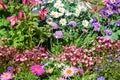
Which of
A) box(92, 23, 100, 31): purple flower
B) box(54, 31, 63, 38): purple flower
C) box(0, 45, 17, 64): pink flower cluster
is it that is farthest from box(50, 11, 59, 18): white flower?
box(0, 45, 17, 64): pink flower cluster

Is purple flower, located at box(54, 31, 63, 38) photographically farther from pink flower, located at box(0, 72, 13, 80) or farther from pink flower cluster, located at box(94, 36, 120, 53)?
pink flower, located at box(0, 72, 13, 80)

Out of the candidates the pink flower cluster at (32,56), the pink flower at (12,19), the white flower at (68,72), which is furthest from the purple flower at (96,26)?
the white flower at (68,72)

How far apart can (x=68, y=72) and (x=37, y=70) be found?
1.00 ft

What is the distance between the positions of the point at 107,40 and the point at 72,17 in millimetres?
632

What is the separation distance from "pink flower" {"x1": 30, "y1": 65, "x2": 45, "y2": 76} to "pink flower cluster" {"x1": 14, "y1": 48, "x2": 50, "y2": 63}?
0.21 m

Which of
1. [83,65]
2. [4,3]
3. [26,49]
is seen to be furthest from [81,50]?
[4,3]

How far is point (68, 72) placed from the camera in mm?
4445

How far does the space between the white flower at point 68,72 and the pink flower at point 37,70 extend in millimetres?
210

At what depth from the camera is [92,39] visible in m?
5.42

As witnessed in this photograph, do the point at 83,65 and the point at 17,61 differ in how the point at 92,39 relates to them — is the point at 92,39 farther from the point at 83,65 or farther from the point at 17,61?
the point at 17,61

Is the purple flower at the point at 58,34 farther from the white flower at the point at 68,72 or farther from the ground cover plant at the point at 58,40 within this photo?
the white flower at the point at 68,72

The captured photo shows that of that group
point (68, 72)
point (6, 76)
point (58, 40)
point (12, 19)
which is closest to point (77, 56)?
point (68, 72)

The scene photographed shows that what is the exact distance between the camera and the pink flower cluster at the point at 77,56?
15.4ft

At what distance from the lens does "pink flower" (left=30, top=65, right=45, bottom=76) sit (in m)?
4.43
